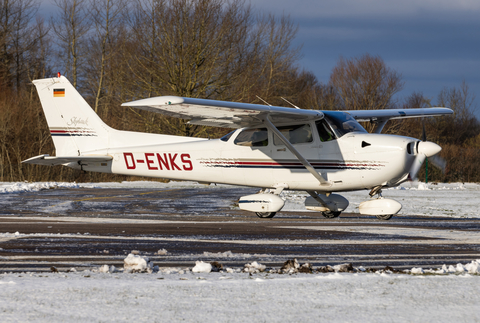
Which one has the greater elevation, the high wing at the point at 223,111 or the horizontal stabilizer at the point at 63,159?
the high wing at the point at 223,111

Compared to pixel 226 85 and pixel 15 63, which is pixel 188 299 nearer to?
pixel 226 85

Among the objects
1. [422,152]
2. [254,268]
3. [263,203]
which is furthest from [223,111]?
[254,268]

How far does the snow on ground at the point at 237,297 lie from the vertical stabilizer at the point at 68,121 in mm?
9483

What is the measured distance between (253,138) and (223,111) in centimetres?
147

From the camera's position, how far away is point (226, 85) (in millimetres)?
29531

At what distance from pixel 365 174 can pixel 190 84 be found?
19.4 metres

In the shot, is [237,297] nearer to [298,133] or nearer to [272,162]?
[298,133]

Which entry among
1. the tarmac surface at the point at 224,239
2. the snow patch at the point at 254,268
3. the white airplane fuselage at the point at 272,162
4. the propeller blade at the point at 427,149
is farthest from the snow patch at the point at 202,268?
the propeller blade at the point at 427,149

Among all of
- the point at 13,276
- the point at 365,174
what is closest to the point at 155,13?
the point at 365,174

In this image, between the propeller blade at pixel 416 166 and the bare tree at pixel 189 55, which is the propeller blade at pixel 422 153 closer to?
the propeller blade at pixel 416 166

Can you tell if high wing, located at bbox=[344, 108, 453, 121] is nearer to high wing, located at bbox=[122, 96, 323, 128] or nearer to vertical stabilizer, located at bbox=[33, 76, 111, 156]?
high wing, located at bbox=[122, 96, 323, 128]

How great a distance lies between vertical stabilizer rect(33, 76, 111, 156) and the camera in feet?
46.9

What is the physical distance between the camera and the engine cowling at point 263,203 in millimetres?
11406

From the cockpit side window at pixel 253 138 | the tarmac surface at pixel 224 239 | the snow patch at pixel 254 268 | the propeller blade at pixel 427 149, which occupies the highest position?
the cockpit side window at pixel 253 138
